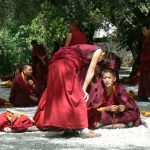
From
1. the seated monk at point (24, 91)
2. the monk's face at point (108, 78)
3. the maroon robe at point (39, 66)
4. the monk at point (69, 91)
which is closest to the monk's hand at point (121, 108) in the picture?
the monk's face at point (108, 78)

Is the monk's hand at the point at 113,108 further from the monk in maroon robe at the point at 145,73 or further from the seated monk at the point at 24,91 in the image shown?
the monk in maroon robe at the point at 145,73

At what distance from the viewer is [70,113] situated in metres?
6.93

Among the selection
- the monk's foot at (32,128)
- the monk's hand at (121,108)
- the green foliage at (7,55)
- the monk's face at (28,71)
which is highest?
the monk's face at (28,71)

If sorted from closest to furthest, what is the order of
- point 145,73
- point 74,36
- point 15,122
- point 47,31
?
point 15,122 < point 74,36 < point 145,73 < point 47,31

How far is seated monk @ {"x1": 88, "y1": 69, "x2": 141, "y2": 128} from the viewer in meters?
7.88

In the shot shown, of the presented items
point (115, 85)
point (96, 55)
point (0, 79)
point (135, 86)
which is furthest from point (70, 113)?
point (0, 79)

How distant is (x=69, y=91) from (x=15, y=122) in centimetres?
105

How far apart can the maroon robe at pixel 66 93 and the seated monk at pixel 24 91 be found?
3628mm

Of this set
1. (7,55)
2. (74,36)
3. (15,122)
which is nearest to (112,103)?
(15,122)

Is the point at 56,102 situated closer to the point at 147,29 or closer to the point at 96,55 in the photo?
the point at 96,55

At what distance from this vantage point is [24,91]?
11008 millimetres

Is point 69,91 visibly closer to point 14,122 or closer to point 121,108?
point 14,122

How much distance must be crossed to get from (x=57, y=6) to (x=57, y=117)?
34.3 ft

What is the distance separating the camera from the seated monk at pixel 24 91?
1077 cm
